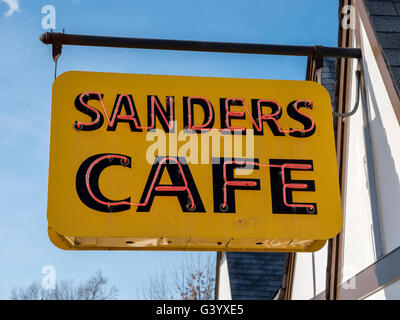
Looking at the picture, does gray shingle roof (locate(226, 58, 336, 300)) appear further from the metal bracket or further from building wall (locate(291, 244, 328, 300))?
the metal bracket

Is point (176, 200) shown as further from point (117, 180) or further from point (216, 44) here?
point (216, 44)

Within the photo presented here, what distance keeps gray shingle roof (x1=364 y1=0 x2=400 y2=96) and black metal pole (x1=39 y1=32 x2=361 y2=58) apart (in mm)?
580

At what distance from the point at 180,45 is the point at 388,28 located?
220 centimetres

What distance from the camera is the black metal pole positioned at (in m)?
5.38

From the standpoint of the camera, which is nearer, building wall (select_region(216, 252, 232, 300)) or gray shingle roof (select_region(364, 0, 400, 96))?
gray shingle roof (select_region(364, 0, 400, 96))

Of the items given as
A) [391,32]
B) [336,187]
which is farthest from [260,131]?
[391,32]

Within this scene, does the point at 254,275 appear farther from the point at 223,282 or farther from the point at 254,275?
the point at 223,282

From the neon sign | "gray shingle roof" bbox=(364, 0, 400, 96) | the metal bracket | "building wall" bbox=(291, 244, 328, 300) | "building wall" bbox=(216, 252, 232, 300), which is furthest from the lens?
"building wall" bbox=(216, 252, 232, 300)

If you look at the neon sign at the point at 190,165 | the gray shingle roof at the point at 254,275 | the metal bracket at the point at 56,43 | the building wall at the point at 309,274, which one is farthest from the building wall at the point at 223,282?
the metal bracket at the point at 56,43

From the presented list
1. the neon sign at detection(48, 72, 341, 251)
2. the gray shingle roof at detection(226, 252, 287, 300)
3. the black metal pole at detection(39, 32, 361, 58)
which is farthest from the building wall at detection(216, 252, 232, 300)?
the neon sign at detection(48, 72, 341, 251)

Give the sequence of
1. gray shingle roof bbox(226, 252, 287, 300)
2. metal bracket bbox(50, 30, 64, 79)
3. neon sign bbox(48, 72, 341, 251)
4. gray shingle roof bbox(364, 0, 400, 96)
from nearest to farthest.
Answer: neon sign bbox(48, 72, 341, 251)
gray shingle roof bbox(364, 0, 400, 96)
metal bracket bbox(50, 30, 64, 79)
gray shingle roof bbox(226, 252, 287, 300)

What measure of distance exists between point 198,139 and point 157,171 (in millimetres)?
533

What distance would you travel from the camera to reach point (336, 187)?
4.90 metres

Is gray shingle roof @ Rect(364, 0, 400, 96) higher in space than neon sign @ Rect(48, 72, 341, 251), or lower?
higher
